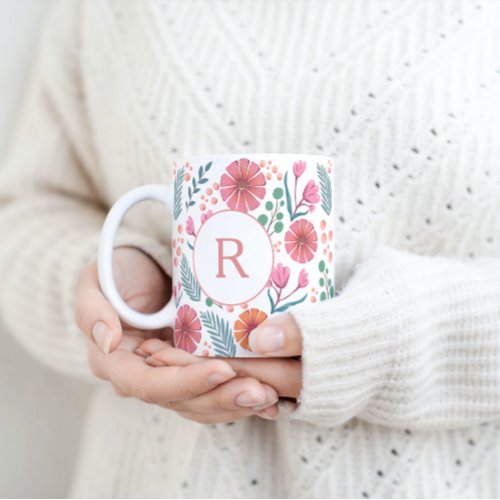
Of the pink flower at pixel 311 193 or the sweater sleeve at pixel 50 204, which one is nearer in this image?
the pink flower at pixel 311 193

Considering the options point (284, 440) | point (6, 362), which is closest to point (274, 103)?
point (284, 440)

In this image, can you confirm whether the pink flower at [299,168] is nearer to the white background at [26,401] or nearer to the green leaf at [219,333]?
the green leaf at [219,333]

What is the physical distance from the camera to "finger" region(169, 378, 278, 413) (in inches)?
19.8

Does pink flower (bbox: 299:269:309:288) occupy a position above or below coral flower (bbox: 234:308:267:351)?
above

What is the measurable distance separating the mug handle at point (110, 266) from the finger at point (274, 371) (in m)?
0.08

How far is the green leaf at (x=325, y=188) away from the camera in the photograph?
524 mm

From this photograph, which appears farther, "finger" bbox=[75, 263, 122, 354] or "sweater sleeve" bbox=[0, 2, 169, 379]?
"sweater sleeve" bbox=[0, 2, 169, 379]

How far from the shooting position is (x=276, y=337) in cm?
50

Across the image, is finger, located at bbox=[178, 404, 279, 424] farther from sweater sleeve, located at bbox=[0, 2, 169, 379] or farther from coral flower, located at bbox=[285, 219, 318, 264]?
sweater sleeve, located at bbox=[0, 2, 169, 379]

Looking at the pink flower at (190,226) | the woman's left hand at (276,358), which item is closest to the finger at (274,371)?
the woman's left hand at (276,358)

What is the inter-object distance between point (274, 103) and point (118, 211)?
8.2 inches

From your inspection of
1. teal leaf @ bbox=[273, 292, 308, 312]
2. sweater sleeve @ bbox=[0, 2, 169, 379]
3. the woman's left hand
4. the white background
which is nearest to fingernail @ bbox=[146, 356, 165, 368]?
the woman's left hand

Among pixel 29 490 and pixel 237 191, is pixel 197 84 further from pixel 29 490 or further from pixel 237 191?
pixel 29 490

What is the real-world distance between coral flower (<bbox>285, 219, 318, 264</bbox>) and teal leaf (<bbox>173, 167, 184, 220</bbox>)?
0.30 ft
